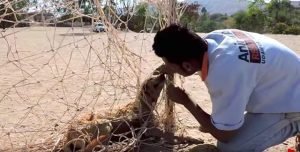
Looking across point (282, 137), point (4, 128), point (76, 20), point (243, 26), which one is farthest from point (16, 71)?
point (243, 26)

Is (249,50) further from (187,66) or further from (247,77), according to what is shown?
(187,66)

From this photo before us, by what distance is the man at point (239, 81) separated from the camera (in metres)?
2.12

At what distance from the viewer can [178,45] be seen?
211cm

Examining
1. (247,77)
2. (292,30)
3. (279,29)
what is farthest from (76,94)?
(279,29)

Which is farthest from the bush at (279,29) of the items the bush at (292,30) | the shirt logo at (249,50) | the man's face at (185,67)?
the man's face at (185,67)

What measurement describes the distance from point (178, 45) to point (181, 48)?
0.02 m

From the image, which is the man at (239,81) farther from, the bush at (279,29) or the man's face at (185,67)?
the bush at (279,29)

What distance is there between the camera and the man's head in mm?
2111

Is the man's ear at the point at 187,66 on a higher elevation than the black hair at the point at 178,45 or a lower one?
lower

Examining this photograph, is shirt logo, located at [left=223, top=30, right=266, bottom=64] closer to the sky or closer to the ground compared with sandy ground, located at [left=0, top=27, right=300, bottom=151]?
closer to the sky

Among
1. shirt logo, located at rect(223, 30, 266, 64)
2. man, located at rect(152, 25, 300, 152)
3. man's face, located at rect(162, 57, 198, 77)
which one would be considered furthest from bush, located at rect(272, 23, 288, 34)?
man's face, located at rect(162, 57, 198, 77)

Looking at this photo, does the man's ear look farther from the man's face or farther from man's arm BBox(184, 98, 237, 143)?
man's arm BBox(184, 98, 237, 143)

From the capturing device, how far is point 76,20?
290 cm

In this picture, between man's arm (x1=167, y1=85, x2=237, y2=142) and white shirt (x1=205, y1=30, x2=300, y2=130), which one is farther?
man's arm (x1=167, y1=85, x2=237, y2=142)
